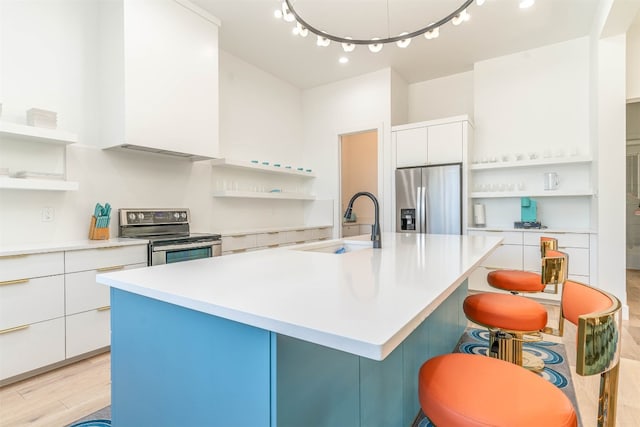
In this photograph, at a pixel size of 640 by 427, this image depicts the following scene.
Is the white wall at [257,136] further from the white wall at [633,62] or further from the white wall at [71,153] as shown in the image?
the white wall at [633,62]

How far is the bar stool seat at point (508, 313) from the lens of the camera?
1616 mm

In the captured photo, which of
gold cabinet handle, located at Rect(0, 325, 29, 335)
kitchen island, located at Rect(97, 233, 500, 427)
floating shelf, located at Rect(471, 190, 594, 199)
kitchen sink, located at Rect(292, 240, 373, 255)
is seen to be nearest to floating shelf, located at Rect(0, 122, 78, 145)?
gold cabinet handle, located at Rect(0, 325, 29, 335)

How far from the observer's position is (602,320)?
0.78 meters

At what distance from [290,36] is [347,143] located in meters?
3.20

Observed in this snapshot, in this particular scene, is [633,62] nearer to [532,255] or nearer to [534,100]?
[534,100]

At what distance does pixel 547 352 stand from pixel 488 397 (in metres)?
2.17

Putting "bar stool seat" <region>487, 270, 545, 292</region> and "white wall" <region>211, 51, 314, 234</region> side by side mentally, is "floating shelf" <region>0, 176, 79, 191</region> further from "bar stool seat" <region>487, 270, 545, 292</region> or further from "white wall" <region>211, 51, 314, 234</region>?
"bar stool seat" <region>487, 270, 545, 292</region>

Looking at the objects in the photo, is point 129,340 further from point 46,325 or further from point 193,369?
point 46,325

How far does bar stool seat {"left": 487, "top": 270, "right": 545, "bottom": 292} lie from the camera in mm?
2301

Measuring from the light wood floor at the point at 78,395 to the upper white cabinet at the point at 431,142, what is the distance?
2600mm

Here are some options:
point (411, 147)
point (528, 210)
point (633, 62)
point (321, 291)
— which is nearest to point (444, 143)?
point (411, 147)

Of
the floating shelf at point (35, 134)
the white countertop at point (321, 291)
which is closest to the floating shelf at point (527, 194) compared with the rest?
the white countertop at point (321, 291)

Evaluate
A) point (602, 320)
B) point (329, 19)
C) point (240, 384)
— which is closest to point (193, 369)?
point (240, 384)

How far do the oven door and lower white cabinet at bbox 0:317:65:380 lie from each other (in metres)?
0.76
